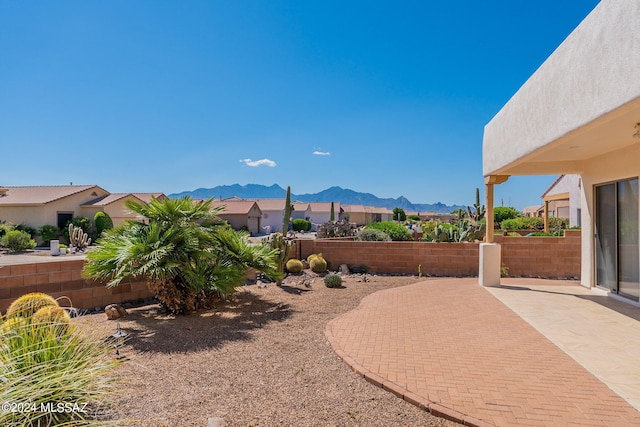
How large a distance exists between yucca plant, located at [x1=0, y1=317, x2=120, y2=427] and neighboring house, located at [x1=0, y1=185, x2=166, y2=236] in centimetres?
2630

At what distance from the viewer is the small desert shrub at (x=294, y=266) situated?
12.7 m

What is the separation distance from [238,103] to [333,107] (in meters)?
6.30

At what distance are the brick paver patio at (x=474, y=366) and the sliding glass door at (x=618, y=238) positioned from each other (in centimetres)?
294

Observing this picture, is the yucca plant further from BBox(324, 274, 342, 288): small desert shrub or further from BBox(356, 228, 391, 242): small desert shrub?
BBox(356, 228, 391, 242): small desert shrub

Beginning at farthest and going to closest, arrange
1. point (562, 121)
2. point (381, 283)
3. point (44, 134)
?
point (44, 134) < point (381, 283) < point (562, 121)

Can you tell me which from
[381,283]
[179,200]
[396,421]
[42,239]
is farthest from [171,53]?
[42,239]

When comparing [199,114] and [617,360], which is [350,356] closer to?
[617,360]

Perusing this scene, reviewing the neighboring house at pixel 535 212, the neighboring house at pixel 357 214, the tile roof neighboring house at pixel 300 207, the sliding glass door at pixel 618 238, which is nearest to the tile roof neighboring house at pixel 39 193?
the tile roof neighboring house at pixel 300 207

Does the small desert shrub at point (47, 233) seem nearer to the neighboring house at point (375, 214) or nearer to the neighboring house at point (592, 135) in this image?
the neighboring house at point (592, 135)

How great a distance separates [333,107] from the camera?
24812 millimetres

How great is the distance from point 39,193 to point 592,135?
37563mm

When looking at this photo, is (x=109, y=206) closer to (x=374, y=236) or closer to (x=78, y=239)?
(x=78, y=239)

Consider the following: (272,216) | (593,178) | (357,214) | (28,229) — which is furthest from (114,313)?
(357,214)

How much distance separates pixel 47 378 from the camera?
2932 millimetres
